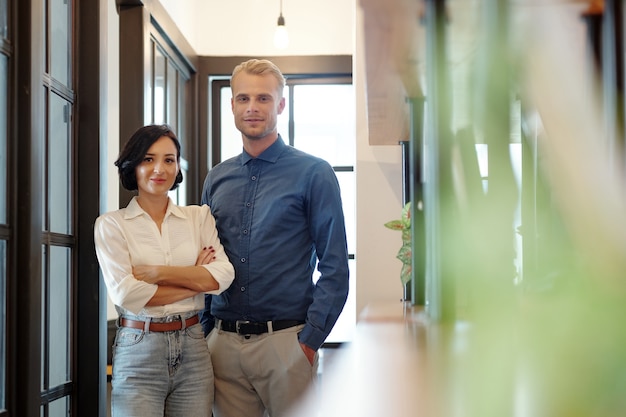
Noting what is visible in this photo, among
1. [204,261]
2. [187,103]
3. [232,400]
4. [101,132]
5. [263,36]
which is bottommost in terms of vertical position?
[232,400]

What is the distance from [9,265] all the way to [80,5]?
1.03 metres

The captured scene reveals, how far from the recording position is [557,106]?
70 cm

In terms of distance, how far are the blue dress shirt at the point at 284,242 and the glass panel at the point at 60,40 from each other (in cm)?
68

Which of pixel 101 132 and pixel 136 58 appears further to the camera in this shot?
pixel 136 58

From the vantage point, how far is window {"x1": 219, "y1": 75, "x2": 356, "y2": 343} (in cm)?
492

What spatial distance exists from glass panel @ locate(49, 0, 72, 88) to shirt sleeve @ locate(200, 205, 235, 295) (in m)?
0.66

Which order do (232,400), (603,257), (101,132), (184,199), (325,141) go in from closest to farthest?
1. (603,257)
2. (232,400)
3. (101,132)
4. (184,199)
5. (325,141)

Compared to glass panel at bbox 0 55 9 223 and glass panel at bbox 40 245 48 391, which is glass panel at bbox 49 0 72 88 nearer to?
glass panel at bbox 0 55 9 223

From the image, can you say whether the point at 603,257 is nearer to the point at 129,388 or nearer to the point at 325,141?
the point at 129,388

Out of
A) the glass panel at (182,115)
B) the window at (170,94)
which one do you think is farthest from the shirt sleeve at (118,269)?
the glass panel at (182,115)

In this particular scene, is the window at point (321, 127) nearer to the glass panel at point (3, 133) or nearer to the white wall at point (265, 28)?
the white wall at point (265, 28)

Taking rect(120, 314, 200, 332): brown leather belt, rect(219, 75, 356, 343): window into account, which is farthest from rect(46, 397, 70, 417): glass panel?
rect(219, 75, 356, 343): window

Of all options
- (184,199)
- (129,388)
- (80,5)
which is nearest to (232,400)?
(129,388)

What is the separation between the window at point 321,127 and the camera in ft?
16.1
